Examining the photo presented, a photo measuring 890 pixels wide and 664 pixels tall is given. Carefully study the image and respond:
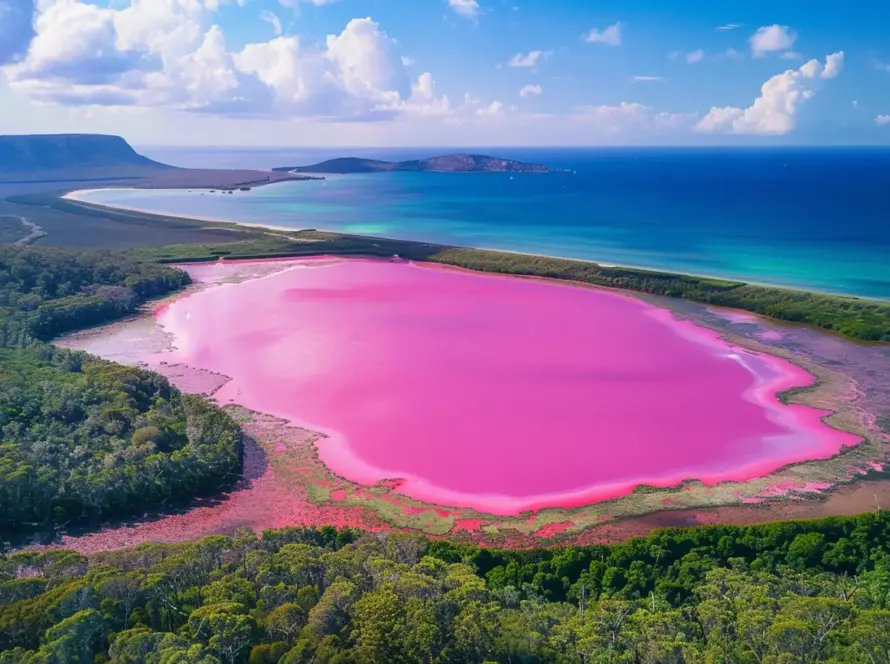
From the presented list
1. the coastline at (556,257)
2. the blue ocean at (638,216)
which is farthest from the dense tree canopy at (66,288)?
the blue ocean at (638,216)

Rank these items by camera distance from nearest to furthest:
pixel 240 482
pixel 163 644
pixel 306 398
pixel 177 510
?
pixel 163 644 → pixel 177 510 → pixel 240 482 → pixel 306 398

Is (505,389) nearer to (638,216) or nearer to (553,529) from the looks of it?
(553,529)

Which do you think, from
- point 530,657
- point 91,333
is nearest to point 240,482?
point 530,657

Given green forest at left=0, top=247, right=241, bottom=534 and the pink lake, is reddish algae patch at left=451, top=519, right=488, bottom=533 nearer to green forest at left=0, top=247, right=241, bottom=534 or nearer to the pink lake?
the pink lake

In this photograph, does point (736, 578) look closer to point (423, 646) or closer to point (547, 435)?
point (423, 646)

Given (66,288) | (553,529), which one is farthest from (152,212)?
(553,529)

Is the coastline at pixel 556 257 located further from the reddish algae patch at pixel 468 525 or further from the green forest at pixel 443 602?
the reddish algae patch at pixel 468 525
